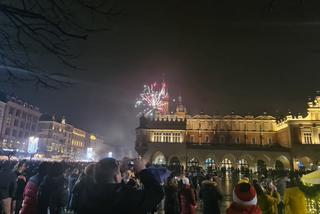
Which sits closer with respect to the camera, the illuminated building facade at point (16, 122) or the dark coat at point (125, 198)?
the dark coat at point (125, 198)

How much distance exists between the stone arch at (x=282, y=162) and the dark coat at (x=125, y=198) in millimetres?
48366

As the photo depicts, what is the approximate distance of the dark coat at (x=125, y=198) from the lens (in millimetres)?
2020

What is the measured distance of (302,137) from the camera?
47.9m

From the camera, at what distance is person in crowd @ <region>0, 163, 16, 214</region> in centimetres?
572

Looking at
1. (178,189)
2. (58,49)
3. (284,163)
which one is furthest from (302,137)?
(58,49)

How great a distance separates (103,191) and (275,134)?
60375mm

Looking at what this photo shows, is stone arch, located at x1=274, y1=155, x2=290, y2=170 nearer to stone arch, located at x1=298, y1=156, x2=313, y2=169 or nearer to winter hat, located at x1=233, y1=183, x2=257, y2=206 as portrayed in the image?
stone arch, located at x1=298, y1=156, x2=313, y2=169

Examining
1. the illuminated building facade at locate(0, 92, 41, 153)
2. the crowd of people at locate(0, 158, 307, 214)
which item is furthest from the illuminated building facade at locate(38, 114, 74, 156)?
the crowd of people at locate(0, 158, 307, 214)

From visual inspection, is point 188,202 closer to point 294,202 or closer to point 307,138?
point 294,202

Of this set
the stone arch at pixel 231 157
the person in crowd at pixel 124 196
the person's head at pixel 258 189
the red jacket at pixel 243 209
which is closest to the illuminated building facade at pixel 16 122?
the stone arch at pixel 231 157

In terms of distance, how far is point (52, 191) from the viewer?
4738 millimetres

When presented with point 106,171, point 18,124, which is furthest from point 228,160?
point 106,171

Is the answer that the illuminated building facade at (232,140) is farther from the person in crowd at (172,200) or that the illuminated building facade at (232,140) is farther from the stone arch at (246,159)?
the person in crowd at (172,200)

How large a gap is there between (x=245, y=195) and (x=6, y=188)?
203 inches
